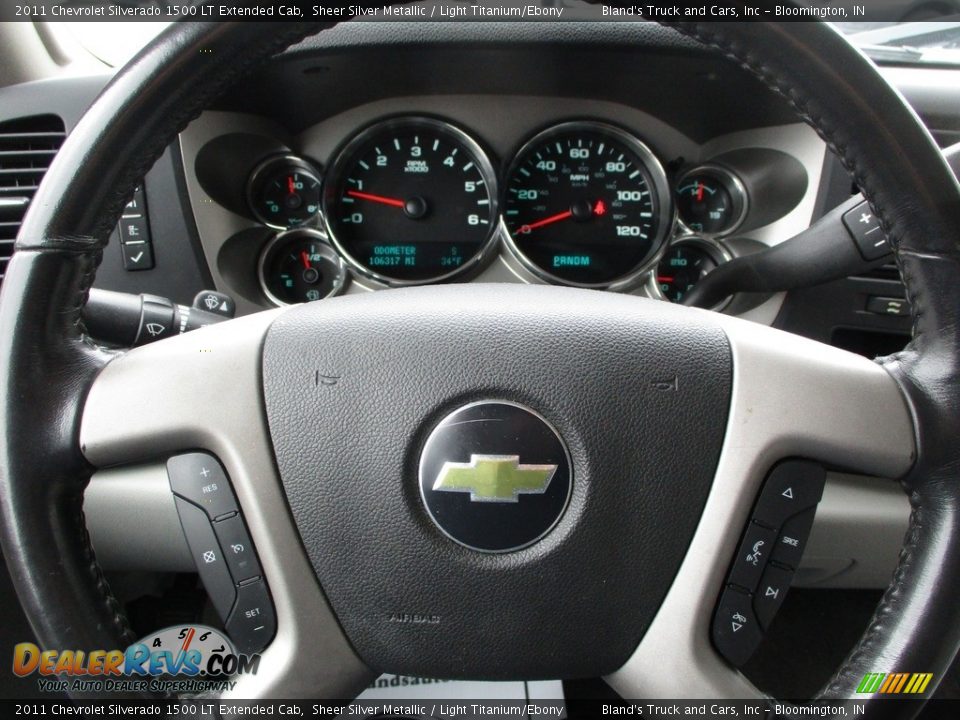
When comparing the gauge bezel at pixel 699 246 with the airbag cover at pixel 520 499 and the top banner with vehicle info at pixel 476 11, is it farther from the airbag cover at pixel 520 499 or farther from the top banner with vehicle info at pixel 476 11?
the airbag cover at pixel 520 499

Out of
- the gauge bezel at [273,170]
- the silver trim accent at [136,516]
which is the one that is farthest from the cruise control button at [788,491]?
the gauge bezel at [273,170]

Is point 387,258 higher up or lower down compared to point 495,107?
lower down

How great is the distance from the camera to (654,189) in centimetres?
195

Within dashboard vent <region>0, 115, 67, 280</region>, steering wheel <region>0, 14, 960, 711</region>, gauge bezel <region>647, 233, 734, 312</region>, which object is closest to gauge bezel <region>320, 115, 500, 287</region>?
gauge bezel <region>647, 233, 734, 312</region>

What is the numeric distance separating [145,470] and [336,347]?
41 centimetres

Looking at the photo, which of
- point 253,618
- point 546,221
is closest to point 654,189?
point 546,221

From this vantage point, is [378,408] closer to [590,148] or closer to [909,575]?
[909,575]

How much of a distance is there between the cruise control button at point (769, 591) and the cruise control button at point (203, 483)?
0.55 meters

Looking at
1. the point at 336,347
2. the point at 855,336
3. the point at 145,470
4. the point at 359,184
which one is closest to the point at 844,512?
the point at 855,336

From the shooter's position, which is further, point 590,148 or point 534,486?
point 590,148

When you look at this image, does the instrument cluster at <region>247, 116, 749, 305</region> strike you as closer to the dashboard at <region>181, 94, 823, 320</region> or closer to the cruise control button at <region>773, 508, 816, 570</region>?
the dashboard at <region>181, 94, 823, 320</region>

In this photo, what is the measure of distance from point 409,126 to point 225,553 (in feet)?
4.48

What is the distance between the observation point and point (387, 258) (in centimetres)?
194

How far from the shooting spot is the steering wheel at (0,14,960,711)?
718 millimetres
